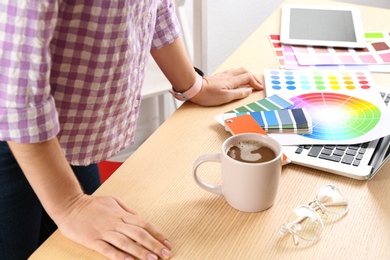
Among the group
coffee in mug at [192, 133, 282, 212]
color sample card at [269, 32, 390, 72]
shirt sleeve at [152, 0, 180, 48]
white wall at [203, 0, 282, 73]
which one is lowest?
white wall at [203, 0, 282, 73]

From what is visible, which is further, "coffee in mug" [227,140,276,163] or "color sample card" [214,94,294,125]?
"color sample card" [214,94,294,125]

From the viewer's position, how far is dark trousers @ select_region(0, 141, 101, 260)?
0.87m

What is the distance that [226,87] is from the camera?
1036 millimetres

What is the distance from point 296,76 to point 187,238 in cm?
49

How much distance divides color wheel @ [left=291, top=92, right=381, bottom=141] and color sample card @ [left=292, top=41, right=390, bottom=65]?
0.53 feet

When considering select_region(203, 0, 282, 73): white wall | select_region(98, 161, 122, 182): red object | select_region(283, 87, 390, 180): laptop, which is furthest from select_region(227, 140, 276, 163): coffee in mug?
select_region(203, 0, 282, 73): white wall

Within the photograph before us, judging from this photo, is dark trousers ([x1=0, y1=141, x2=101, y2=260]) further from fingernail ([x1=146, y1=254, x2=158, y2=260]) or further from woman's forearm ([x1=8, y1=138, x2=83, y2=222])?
fingernail ([x1=146, y1=254, x2=158, y2=260])

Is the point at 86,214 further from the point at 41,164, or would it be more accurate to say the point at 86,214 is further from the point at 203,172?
the point at 203,172

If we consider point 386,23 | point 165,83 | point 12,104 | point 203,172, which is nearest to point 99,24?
point 12,104

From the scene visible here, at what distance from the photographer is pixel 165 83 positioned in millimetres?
1852

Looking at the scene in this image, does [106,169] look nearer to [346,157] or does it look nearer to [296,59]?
[296,59]

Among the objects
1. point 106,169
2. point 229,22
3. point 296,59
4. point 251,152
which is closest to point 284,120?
point 251,152

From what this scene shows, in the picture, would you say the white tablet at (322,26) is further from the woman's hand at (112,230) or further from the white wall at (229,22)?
the white wall at (229,22)

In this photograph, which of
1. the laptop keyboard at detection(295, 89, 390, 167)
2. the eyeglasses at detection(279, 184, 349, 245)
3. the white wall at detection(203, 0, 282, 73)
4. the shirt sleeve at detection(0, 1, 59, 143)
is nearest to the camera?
the shirt sleeve at detection(0, 1, 59, 143)
